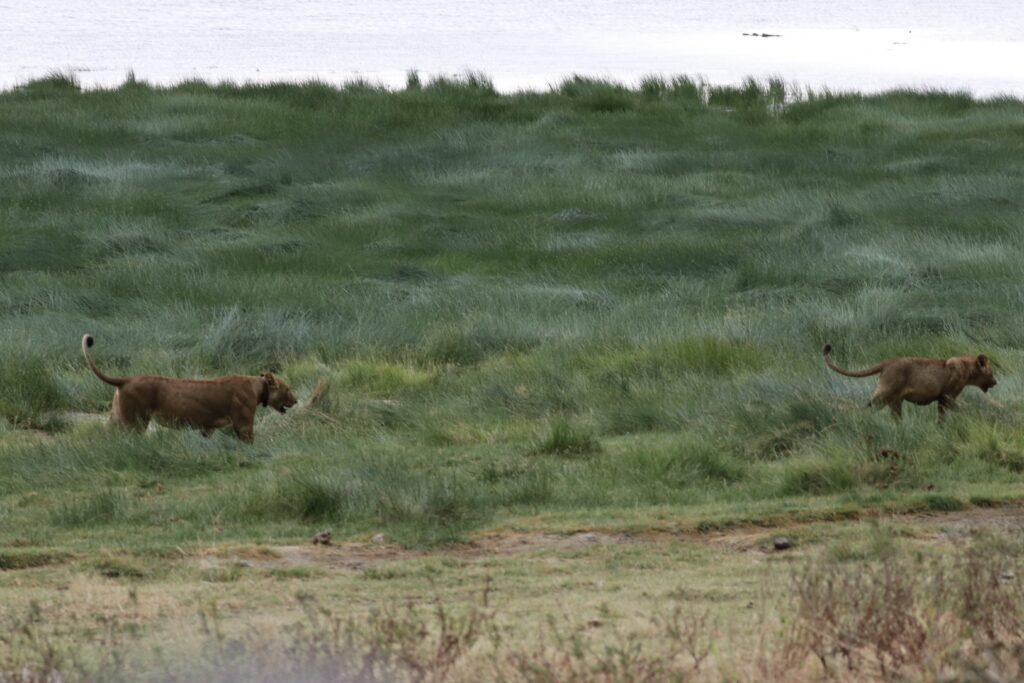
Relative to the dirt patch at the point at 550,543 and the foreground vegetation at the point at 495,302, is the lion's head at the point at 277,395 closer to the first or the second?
the foreground vegetation at the point at 495,302

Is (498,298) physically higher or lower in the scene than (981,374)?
higher

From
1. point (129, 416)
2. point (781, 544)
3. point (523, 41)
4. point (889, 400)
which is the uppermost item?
point (523, 41)

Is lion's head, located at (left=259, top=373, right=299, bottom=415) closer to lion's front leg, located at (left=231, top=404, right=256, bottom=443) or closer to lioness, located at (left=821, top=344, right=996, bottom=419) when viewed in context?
lion's front leg, located at (left=231, top=404, right=256, bottom=443)

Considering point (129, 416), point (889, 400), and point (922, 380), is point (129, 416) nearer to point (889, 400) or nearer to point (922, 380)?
point (889, 400)

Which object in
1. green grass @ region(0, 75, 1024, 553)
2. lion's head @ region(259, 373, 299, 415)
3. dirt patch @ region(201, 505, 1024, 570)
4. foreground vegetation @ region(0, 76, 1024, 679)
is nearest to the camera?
dirt patch @ region(201, 505, 1024, 570)

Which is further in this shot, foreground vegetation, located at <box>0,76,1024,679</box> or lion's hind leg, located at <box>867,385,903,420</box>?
lion's hind leg, located at <box>867,385,903,420</box>

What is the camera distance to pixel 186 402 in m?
9.30

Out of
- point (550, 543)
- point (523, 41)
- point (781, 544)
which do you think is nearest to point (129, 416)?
point (550, 543)

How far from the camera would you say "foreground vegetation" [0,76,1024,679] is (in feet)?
26.4

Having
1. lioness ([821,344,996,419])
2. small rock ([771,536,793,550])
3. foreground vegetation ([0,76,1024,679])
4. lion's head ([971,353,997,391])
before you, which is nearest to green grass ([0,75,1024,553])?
foreground vegetation ([0,76,1024,679])

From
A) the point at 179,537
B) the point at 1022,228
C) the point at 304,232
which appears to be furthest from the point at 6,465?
the point at 1022,228

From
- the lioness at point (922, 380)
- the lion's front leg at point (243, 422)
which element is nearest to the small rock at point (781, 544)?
the lioness at point (922, 380)

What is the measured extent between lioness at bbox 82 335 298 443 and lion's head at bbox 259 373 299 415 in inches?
4.5

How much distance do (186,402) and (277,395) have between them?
21.7 inches
